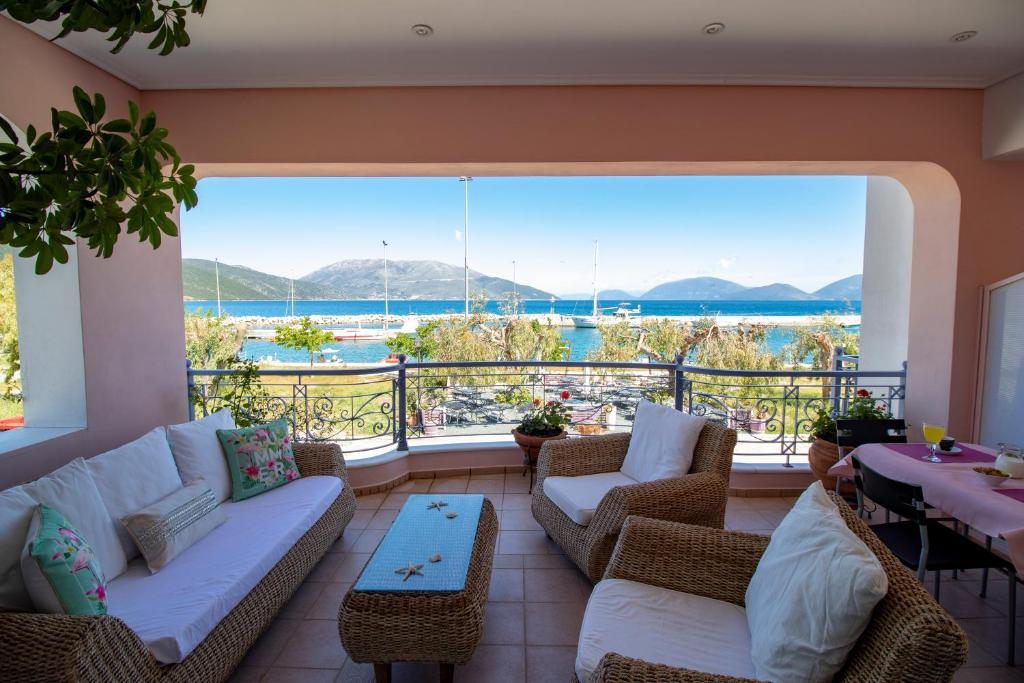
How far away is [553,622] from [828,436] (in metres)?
2.57

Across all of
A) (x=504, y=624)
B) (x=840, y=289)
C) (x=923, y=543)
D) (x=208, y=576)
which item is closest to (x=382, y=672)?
(x=504, y=624)

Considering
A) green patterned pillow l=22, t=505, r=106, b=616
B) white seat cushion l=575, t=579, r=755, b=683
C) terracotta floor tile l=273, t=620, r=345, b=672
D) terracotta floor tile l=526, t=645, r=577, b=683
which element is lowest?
terracotta floor tile l=273, t=620, r=345, b=672

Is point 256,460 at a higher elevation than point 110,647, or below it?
higher

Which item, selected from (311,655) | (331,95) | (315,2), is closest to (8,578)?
(311,655)

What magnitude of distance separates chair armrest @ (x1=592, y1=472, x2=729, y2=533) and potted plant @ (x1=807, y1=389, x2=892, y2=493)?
156cm

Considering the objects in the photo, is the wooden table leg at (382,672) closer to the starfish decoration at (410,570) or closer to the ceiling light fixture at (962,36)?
the starfish decoration at (410,570)

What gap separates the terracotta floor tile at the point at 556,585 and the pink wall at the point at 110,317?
2.61 m

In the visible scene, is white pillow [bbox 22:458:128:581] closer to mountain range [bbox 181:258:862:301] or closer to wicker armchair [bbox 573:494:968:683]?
wicker armchair [bbox 573:494:968:683]

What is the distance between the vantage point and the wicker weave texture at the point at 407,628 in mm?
1774

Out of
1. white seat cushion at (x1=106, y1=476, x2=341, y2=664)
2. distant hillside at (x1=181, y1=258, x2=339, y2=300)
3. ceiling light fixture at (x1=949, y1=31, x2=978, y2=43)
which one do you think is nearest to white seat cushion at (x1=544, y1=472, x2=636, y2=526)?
white seat cushion at (x1=106, y1=476, x2=341, y2=664)

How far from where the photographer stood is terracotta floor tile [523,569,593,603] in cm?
250

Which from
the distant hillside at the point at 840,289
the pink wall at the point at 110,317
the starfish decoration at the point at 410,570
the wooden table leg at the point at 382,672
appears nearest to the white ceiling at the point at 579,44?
the pink wall at the point at 110,317

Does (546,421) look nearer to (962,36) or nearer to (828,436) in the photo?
(828,436)

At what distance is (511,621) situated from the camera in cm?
231
